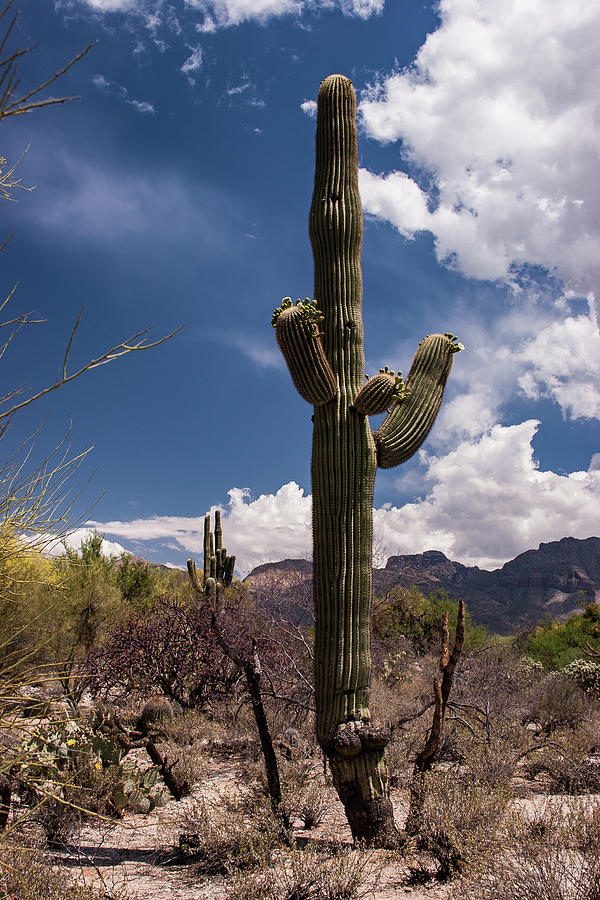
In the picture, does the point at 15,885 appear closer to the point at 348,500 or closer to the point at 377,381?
the point at 348,500

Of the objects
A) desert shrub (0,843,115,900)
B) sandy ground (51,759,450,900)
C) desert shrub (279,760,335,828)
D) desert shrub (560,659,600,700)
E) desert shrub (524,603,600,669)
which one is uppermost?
desert shrub (524,603,600,669)

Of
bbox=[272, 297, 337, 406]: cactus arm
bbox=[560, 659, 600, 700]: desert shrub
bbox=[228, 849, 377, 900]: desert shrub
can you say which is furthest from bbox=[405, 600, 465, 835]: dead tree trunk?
bbox=[560, 659, 600, 700]: desert shrub

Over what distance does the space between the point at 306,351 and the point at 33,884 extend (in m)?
4.68

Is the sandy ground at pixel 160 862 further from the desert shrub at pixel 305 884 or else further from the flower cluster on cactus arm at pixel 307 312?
the flower cluster on cactus arm at pixel 307 312

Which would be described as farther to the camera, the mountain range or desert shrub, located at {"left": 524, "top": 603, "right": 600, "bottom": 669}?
the mountain range

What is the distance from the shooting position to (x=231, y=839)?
5.12 metres

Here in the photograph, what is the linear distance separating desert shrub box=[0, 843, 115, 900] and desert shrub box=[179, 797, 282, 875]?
1.05 metres

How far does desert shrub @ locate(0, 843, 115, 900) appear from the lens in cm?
373

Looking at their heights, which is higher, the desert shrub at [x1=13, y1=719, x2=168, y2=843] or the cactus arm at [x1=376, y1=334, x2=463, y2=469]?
the cactus arm at [x1=376, y1=334, x2=463, y2=469]

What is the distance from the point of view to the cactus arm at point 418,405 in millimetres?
6496

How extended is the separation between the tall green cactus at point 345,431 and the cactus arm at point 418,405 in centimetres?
1

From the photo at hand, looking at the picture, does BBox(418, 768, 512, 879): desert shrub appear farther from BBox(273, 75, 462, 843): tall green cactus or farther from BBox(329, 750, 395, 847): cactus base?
BBox(273, 75, 462, 843): tall green cactus

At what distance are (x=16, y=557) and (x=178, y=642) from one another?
32.0 ft

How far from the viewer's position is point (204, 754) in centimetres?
926
